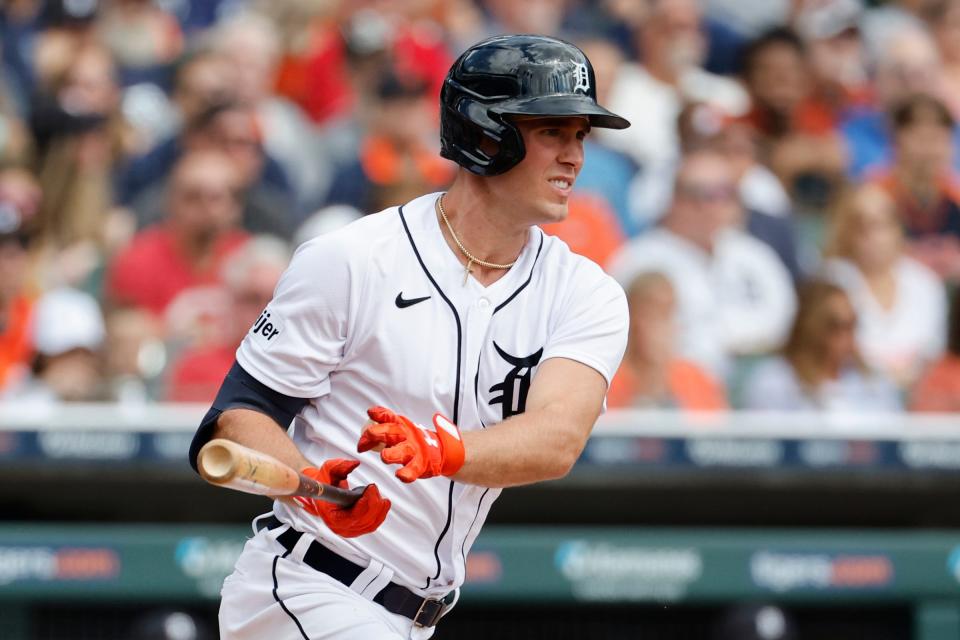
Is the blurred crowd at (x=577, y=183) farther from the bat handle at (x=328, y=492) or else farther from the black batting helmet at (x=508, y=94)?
the bat handle at (x=328, y=492)

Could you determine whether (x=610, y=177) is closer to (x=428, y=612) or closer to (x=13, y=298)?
(x=13, y=298)

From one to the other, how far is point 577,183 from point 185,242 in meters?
1.71

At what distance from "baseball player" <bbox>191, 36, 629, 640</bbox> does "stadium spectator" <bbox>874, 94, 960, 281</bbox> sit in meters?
4.00

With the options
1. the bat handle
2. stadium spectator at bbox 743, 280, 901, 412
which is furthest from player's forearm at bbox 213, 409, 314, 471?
stadium spectator at bbox 743, 280, 901, 412

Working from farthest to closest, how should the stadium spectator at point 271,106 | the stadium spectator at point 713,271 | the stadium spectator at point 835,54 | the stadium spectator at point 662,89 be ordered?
1. the stadium spectator at point 835,54
2. the stadium spectator at point 662,89
3. the stadium spectator at point 271,106
4. the stadium spectator at point 713,271

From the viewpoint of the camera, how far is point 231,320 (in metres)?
5.43

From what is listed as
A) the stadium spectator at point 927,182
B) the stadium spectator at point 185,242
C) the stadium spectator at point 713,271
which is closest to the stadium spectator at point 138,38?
the stadium spectator at point 185,242

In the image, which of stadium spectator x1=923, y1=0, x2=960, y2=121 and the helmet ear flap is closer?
the helmet ear flap

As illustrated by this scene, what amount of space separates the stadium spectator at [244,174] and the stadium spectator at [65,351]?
505 millimetres

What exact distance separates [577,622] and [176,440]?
1.64 m

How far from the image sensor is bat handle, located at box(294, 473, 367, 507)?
2.35 meters

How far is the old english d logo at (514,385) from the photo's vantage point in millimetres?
2768

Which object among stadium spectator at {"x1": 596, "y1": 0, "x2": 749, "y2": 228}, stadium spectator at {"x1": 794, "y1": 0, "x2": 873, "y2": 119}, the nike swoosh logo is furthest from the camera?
stadium spectator at {"x1": 794, "y1": 0, "x2": 873, "y2": 119}

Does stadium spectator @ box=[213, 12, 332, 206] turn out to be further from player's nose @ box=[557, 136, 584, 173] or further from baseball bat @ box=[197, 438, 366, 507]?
baseball bat @ box=[197, 438, 366, 507]
